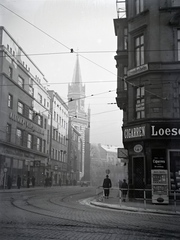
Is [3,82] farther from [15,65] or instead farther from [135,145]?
[135,145]

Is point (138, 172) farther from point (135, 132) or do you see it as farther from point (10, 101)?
point (10, 101)

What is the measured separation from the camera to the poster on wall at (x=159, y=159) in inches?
752

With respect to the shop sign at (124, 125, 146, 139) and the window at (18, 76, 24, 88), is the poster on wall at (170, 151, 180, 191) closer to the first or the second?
the shop sign at (124, 125, 146, 139)

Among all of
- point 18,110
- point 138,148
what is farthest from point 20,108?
point 138,148

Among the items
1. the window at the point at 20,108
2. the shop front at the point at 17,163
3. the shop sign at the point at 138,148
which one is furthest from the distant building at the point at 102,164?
the shop sign at the point at 138,148

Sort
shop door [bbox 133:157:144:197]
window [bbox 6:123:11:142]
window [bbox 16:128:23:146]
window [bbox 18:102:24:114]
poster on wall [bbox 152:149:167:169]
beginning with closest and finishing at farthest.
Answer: poster on wall [bbox 152:149:167:169] → shop door [bbox 133:157:144:197] → window [bbox 6:123:11:142] → window [bbox 18:102:24:114] → window [bbox 16:128:23:146]

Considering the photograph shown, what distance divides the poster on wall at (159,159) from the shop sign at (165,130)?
1051 mm

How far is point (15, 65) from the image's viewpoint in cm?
2994

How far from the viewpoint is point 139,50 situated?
2231 centimetres

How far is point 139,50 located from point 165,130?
6335 millimetres

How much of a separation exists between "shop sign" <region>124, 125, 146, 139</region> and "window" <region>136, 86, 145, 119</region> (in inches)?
40.5

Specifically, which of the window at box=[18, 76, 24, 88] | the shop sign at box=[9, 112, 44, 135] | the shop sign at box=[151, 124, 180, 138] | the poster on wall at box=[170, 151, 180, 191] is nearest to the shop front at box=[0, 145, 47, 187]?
the shop sign at box=[9, 112, 44, 135]

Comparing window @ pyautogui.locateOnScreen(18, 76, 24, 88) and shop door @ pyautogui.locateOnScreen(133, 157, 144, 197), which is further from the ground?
window @ pyautogui.locateOnScreen(18, 76, 24, 88)

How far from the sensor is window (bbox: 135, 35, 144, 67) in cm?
2205
